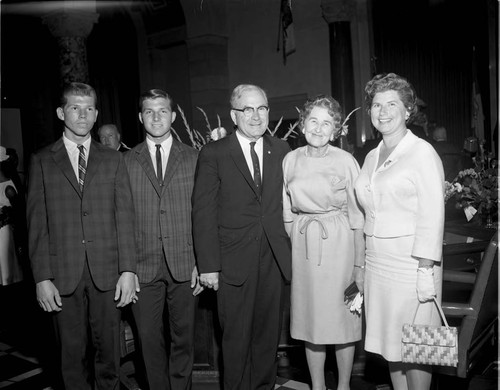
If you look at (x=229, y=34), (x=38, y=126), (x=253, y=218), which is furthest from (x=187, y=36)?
(x=253, y=218)

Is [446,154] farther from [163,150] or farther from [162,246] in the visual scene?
[162,246]

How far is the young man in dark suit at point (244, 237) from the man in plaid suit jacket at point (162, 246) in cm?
12

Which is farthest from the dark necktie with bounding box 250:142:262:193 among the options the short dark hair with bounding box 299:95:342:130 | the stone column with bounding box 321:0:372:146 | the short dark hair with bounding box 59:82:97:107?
the stone column with bounding box 321:0:372:146

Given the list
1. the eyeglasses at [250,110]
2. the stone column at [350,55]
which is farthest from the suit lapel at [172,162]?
the stone column at [350,55]

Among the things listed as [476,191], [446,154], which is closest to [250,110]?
[476,191]

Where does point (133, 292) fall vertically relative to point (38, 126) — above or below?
below

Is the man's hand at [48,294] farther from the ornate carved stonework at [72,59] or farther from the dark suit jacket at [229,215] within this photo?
the ornate carved stonework at [72,59]

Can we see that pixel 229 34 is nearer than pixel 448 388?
No

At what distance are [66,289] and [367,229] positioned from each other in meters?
1.55

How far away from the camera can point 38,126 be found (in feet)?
33.1

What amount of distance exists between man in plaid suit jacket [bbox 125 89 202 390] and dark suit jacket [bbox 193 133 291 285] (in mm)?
118

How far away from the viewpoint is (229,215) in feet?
9.21

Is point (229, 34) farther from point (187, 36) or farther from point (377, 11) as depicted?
point (377, 11)

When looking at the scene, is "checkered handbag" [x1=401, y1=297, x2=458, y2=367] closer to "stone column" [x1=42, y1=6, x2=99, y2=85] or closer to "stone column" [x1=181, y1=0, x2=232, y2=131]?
"stone column" [x1=42, y1=6, x2=99, y2=85]
